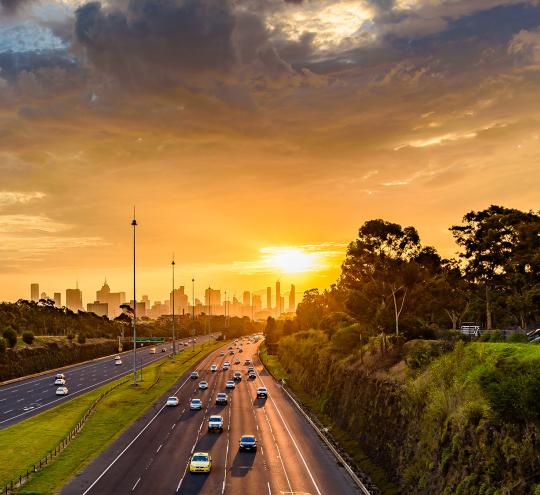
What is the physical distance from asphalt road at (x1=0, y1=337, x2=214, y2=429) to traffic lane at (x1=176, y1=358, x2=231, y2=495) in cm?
2094

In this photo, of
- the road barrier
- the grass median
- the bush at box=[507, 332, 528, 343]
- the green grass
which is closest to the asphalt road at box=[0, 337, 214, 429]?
the grass median

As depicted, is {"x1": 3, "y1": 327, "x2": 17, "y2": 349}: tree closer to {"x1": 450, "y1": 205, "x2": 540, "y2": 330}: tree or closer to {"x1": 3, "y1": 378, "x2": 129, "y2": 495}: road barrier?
{"x1": 3, "y1": 378, "x2": 129, "y2": 495}: road barrier

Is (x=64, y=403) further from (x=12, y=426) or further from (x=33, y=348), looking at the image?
(x=33, y=348)

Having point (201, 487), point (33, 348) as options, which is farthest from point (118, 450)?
point (33, 348)

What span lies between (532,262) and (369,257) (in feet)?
66.5

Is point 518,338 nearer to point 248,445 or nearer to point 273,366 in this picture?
point 248,445

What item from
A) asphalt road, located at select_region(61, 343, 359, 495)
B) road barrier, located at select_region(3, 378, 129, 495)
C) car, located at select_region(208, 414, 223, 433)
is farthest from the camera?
car, located at select_region(208, 414, 223, 433)

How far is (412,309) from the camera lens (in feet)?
260

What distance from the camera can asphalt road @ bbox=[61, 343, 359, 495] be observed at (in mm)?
37500

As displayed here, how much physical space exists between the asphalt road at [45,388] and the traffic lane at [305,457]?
28.4m

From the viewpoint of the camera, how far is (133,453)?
4684 centimetres

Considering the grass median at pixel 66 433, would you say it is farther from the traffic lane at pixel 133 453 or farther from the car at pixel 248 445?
the car at pixel 248 445

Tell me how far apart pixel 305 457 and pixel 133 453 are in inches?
546

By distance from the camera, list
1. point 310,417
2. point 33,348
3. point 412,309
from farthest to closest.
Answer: point 33,348
point 412,309
point 310,417
